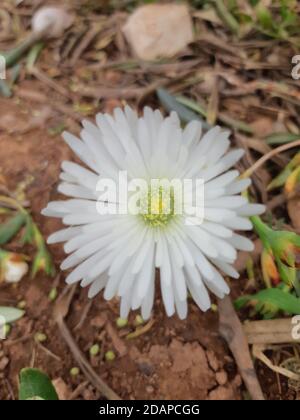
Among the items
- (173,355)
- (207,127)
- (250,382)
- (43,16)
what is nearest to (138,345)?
(173,355)

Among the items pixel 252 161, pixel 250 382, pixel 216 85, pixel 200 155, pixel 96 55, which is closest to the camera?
pixel 200 155

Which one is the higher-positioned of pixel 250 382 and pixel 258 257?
pixel 258 257

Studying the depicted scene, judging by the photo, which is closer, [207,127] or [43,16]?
[207,127]

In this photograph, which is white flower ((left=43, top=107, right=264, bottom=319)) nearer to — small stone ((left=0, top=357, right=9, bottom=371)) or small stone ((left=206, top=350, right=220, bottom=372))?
small stone ((left=206, top=350, right=220, bottom=372))

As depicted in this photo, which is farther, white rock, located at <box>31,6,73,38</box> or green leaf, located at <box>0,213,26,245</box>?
white rock, located at <box>31,6,73,38</box>

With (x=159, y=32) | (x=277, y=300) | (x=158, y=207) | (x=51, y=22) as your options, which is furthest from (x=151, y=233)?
(x=51, y=22)

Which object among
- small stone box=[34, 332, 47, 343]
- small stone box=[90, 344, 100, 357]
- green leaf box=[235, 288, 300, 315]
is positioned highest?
green leaf box=[235, 288, 300, 315]

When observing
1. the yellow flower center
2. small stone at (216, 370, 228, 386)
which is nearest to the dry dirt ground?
small stone at (216, 370, 228, 386)

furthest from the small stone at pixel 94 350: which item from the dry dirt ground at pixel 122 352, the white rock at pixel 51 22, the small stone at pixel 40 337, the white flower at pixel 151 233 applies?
the white rock at pixel 51 22

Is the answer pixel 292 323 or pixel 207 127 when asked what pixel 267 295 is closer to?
pixel 292 323
